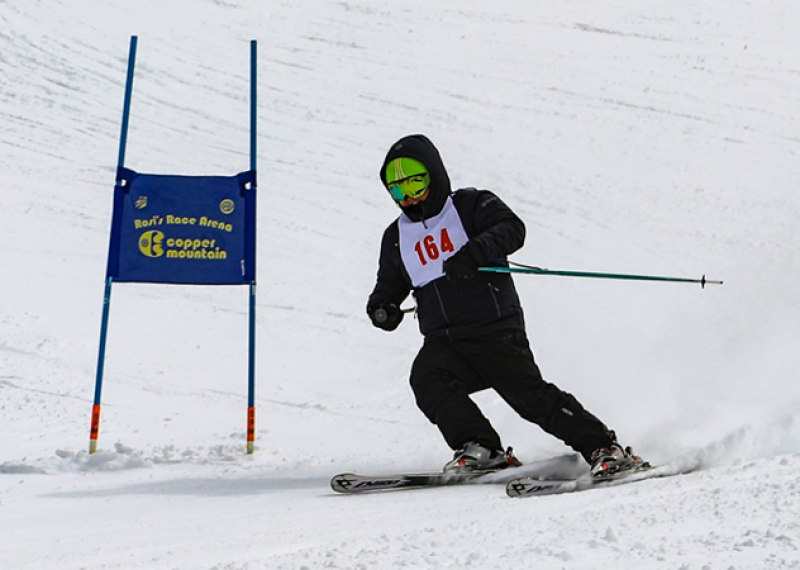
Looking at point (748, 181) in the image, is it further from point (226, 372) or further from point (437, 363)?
point (437, 363)

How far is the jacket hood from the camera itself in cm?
419

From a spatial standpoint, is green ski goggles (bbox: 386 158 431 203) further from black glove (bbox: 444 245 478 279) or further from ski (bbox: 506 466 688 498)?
ski (bbox: 506 466 688 498)

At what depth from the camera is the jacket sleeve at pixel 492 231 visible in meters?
3.96

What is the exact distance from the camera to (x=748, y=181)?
1013cm

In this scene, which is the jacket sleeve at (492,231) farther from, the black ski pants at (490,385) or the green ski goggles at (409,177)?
the black ski pants at (490,385)

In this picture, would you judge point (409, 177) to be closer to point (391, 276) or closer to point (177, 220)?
point (391, 276)

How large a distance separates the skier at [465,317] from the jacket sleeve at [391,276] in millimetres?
11

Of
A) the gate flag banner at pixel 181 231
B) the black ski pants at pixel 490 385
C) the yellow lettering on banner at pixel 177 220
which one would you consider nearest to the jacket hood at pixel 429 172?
the black ski pants at pixel 490 385

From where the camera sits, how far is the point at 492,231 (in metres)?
4.03

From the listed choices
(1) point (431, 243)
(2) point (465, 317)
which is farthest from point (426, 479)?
(1) point (431, 243)

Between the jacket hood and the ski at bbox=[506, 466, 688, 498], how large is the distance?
1.23m

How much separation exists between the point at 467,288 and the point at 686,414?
50.8 inches

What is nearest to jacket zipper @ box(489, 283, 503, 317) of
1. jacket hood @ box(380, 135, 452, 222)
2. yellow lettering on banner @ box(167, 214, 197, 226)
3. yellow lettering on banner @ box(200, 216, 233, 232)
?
jacket hood @ box(380, 135, 452, 222)

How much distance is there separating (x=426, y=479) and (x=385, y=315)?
2.53 ft
